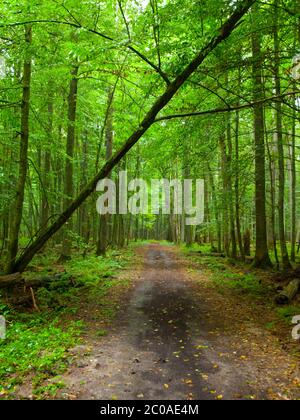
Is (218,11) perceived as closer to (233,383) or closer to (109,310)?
(233,383)

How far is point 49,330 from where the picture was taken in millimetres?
6805

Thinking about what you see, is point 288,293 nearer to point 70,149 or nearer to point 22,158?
point 22,158

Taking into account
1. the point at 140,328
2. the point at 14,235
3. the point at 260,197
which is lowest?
the point at 140,328

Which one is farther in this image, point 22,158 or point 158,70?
point 22,158

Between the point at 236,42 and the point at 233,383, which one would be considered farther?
the point at 236,42

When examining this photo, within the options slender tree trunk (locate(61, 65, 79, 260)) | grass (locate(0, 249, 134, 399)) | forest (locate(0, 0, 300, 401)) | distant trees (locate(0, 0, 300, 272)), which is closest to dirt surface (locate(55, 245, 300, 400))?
forest (locate(0, 0, 300, 401))

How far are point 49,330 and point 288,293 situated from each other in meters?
6.45

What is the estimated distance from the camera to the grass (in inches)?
192

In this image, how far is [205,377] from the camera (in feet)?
16.2

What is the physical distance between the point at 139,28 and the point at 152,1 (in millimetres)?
613

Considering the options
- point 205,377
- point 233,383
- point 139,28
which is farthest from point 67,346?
point 139,28

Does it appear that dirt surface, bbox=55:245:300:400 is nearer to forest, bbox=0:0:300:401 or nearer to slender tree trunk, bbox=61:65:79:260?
forest, bbox=0:0:300:401

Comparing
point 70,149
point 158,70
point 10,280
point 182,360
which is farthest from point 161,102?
point 70,149

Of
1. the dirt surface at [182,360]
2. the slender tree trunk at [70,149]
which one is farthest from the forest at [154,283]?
the slender tree trunk at [70,149]
